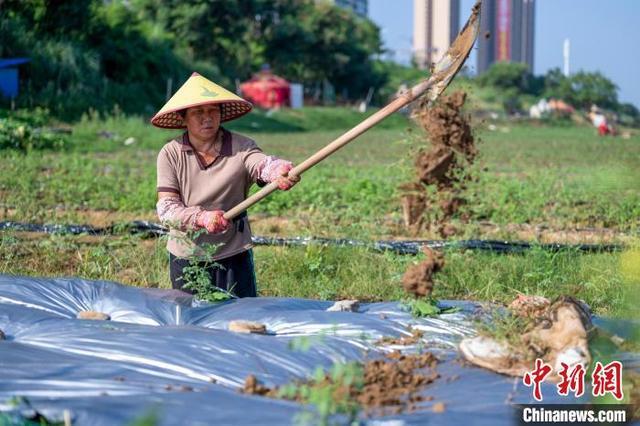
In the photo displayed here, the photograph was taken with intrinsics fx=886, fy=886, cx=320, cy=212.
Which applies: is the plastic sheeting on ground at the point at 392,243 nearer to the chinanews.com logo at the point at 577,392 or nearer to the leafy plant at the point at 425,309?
the leafy plant at the point at 425,309

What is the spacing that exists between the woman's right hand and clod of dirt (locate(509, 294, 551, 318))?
1172 mm

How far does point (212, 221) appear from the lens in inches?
135

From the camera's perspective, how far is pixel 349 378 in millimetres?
1943

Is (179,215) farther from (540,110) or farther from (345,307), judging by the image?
(540,110)

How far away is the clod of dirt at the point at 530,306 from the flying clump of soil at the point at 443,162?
2.73m

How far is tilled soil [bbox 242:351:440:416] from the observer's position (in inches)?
87.4

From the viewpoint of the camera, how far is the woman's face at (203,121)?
3.71 metres

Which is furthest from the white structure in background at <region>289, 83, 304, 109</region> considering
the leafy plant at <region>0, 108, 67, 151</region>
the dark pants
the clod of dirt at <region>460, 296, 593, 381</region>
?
the clod of dirt at <region>460, 296, 593, 381</region>

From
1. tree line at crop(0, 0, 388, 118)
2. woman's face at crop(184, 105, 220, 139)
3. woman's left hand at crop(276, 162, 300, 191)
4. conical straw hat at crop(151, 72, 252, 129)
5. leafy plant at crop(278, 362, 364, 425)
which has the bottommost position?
leafy plant at crop(278, 362, 364, 425)

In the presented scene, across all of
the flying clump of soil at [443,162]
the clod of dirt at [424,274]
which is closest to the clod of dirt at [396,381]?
the clod of dirt at [424,274]

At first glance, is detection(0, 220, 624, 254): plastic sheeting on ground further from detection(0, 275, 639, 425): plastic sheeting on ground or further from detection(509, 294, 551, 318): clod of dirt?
detection(509, 294, 551, 318): clod of dirt

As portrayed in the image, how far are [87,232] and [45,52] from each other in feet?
49.7

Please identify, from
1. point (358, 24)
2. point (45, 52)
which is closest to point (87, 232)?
point (45, 52)

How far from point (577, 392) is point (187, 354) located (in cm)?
111
